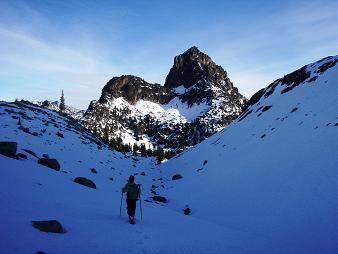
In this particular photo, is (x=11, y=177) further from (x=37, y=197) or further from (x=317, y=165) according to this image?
(x=317, y=165)

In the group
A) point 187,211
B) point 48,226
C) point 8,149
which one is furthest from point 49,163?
point 48,226

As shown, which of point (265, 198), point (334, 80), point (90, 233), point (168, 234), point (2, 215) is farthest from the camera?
point (334, 80)

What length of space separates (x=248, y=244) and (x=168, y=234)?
3.85 metres

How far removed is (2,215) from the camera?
1068 cm

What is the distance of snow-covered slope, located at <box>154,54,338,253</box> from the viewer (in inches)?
674

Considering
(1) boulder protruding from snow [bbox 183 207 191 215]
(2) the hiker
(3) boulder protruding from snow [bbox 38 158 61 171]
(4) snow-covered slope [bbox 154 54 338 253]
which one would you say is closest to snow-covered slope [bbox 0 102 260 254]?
(2) the hiker

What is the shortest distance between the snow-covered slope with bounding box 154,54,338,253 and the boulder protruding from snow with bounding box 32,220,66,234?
9.02m

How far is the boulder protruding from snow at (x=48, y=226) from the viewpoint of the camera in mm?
10805

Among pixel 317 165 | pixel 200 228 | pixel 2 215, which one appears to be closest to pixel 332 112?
pixel 317 165

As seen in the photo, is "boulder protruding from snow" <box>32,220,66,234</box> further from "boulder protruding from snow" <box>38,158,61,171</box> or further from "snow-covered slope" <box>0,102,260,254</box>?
"boulder protruding from snow" <box>38,158,61,171</box>

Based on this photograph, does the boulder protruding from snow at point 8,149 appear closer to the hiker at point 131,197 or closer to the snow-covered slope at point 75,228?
the snow-covered slope at point 75,228

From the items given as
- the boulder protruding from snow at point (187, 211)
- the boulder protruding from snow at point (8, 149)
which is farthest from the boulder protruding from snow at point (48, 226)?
the boulder protruding from snow at point (187, 211)

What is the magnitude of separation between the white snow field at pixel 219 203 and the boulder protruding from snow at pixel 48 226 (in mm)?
346

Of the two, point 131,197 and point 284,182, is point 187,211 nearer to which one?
point 284,182
